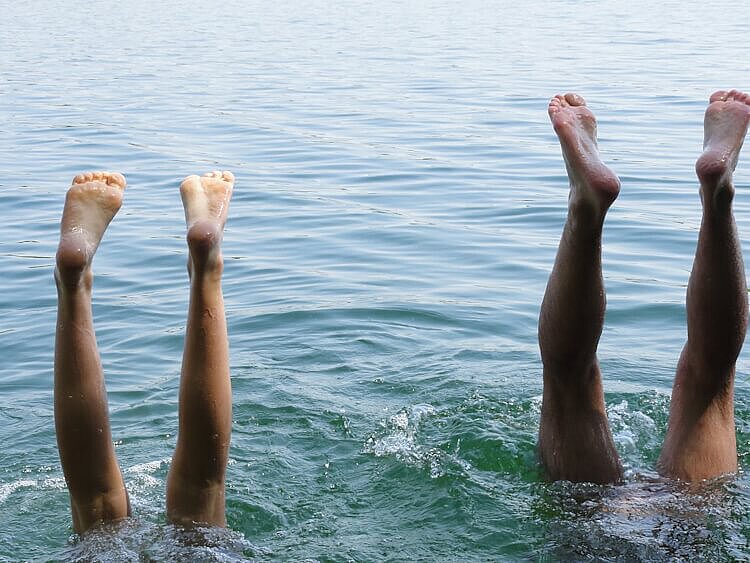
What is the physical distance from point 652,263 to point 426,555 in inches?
193

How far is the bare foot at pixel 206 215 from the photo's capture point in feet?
12.5

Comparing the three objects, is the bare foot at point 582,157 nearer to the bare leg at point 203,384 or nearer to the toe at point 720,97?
the toe at point 720,97

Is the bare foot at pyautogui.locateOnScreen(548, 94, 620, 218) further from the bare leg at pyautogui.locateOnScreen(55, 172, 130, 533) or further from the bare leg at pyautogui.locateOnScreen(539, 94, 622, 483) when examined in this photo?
the bare leg at pyautogui.locateOnScreen(55, 172, 130, 533)

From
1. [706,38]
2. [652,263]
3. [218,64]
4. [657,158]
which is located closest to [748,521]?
[652,263]

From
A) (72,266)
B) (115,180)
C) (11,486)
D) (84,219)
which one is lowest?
(11,486)

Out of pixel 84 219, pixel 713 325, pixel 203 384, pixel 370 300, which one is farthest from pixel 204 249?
pixel 370 300

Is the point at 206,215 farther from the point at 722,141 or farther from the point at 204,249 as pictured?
the point at 722,141

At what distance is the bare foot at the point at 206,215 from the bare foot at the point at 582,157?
1.24m

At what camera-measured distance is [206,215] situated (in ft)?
13.1

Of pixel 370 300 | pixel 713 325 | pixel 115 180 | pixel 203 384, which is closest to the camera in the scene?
pixel 203 384

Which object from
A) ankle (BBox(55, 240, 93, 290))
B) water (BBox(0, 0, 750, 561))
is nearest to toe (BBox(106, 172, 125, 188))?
ankle (BBox(55, 240, 93, 290))

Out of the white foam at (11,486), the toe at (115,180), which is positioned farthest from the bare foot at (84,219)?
the white foam at (11,486)

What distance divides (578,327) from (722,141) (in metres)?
0.93

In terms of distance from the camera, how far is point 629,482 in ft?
14.2
